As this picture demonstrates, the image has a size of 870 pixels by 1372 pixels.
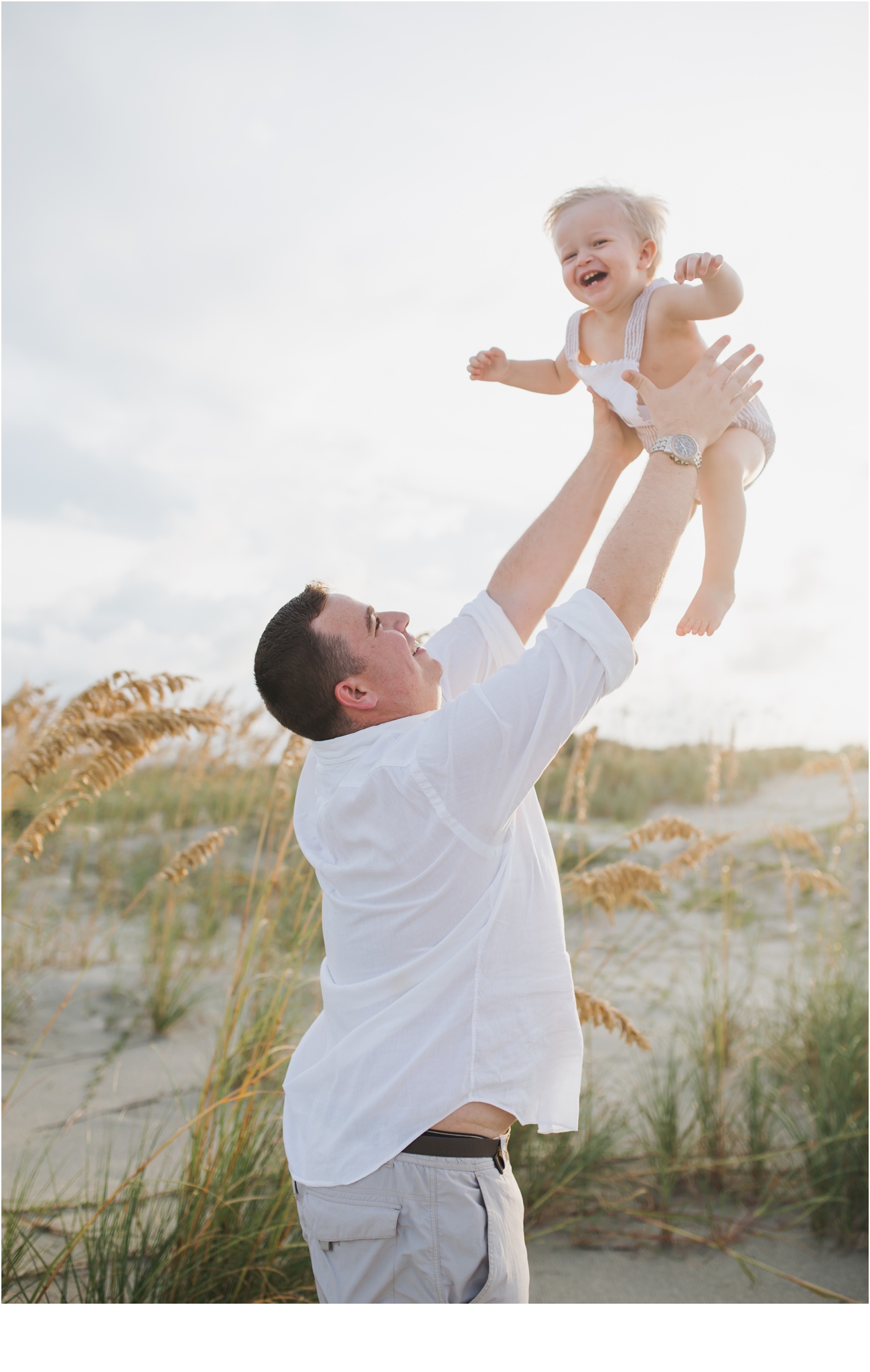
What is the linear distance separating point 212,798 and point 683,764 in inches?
186

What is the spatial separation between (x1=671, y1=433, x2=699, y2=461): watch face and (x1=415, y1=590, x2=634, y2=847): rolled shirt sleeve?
0.33 meters

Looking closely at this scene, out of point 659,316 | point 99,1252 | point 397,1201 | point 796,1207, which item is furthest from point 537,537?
point 796,1207

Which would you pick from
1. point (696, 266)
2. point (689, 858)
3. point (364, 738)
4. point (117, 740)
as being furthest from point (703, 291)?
point (689, 858)

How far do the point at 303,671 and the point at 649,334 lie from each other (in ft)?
3.48

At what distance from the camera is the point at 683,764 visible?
982cm

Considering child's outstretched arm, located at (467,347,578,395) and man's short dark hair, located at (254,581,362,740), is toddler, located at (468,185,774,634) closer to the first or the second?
child's outstretched arm, located at (467,347,578,395)

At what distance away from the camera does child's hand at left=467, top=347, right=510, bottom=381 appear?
2.44 meters

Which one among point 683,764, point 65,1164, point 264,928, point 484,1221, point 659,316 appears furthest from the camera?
point 683,764

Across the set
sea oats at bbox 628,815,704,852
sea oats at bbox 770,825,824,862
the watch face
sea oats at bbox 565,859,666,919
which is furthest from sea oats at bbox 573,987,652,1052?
the watch face

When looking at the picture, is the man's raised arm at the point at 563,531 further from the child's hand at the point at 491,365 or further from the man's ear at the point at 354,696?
the man's ear at the point at 354,696

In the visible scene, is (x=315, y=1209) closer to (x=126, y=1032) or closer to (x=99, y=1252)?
(x=99, y=1252)

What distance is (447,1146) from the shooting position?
1.67 metres

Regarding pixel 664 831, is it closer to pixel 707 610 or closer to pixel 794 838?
pixel 794 838

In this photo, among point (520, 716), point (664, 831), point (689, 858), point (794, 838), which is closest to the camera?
point (520, 716)
